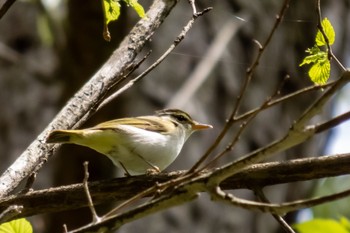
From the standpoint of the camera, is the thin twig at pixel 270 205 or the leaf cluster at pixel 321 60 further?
the leaf cluster at pixel 321 60

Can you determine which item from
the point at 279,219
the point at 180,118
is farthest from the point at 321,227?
the point at 180,118

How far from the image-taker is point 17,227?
164 cm

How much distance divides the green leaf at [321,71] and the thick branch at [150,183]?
32 cm

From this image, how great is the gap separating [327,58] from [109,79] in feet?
2.50

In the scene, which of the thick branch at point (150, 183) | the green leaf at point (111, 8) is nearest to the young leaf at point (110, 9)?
the green leaf at point (111, 8)

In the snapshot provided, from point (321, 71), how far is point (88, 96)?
790 millimetres

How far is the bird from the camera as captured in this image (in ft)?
8.98

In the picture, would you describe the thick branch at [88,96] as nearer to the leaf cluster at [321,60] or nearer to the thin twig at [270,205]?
the leaf cluster at [321,60]

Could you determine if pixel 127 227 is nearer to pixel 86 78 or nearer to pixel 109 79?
pixel 86 78

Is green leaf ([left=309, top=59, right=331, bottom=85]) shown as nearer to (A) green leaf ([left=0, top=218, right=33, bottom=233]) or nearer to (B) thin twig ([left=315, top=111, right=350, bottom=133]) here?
(B) thin twig ([left=315, top=111, right=350, bottom=133])

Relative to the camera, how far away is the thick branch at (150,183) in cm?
171

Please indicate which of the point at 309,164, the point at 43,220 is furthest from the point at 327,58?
the point at 43,220

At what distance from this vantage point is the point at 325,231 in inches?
80.0

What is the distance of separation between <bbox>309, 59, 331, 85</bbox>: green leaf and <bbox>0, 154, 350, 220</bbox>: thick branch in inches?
12.4
